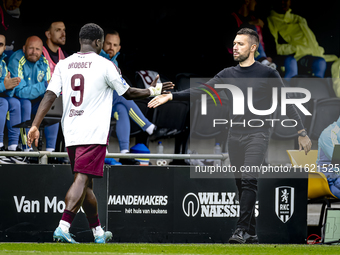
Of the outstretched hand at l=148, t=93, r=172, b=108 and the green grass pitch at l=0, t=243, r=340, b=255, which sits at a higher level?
the outstretched hand at l=148, t=93, r=172, b=108

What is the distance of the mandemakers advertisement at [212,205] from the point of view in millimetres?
6059

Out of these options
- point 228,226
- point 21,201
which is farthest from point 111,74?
point 228,226

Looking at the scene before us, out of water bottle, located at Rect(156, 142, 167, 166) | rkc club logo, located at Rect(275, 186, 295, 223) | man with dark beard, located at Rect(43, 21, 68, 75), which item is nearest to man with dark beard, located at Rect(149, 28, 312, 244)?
rkc club logo, located at Rect(275, 186, 295, 223)

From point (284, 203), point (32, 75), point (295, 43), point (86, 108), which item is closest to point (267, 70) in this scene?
point (284, 203)

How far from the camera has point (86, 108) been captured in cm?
512

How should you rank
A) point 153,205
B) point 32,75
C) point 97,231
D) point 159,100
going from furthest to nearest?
point 32,75 → point 153,205 → point 159,100 → point 97,231

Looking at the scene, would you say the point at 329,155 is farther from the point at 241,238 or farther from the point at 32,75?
the point at 32,75

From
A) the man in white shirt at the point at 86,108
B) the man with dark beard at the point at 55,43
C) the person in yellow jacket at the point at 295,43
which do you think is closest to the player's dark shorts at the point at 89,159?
the man in white shirt at the point at 86,108

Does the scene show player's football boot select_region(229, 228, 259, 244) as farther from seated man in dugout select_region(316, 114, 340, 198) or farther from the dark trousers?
seated man in dugout select_region(316, 114, 340, 198)

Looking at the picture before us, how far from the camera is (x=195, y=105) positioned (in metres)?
8.50

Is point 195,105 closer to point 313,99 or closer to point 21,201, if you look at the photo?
point 313,99

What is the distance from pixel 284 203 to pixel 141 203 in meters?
1.70

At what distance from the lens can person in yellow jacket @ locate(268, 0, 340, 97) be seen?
28.1 feet

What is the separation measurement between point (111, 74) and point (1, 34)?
338 cm
